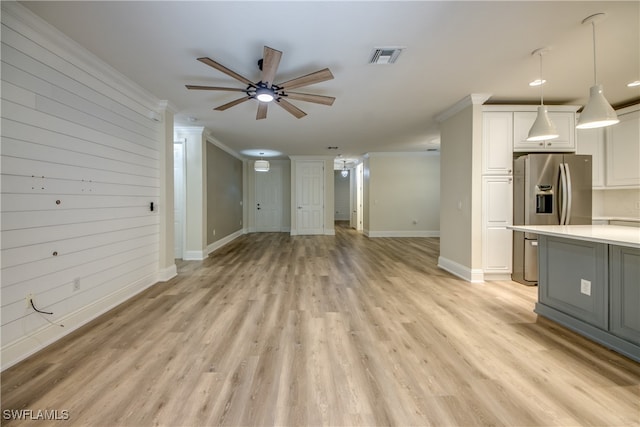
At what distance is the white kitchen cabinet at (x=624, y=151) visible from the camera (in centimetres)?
352

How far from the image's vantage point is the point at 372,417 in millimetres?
1367

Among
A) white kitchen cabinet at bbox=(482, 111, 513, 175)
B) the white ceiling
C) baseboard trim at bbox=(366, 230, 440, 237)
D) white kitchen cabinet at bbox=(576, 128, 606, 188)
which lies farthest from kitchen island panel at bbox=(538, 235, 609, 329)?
baseboard trim at bbox=(366, 230, 440, 237)

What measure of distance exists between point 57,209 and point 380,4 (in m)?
3.07

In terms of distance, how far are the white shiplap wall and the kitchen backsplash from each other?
22.3ft

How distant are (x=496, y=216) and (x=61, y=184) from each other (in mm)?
4940

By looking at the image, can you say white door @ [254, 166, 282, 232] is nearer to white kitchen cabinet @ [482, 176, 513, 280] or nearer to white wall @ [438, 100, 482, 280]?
white wall @ [438, 100, 482, 280]

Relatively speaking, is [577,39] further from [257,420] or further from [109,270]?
[109,270]

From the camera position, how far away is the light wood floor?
1.40 meters

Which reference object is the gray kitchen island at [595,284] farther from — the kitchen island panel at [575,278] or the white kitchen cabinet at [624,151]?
the white kitchen cabinet at [624,151]

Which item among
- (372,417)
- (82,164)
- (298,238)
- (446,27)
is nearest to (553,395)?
(372,417)

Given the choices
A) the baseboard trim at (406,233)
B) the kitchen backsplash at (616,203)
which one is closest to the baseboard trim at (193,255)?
the baseboard trim at (406,233)

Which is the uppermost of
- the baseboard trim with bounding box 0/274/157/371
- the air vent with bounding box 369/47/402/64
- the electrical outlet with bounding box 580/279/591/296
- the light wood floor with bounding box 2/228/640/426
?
the air vent with bounding box 369/47/402/64

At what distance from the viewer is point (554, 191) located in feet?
11.1

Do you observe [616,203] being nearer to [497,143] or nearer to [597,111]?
[497,143]
